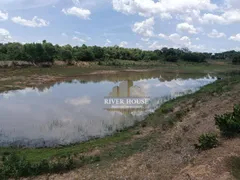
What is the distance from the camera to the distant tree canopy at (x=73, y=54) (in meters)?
57.8

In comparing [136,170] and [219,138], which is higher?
[219,138]

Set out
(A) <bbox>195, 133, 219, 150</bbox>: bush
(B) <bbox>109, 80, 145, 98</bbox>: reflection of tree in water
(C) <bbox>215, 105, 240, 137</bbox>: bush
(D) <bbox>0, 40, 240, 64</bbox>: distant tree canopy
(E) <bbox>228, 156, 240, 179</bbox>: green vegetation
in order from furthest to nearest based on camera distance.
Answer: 1. (D) <bbox>0, 40, 240, 64</bbox>: distant tree canopy
2. (B) <bbox>109, 80, 145, 98</bbox>: reflection of tree in water
3. (C) <bbox>215, 105, 240, 137</bbox>: bush
4. (A) <bbox>195, 133, 219, 150</bbox>: bush
5. (E) <bbox>228, 156, 240, 179</bbox>: green vegetation

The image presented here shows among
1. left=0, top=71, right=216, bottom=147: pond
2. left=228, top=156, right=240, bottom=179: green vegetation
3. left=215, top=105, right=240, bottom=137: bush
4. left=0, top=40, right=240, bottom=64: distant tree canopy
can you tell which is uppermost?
left=0, top=40, right=240, bottom=64: distant tree canopy

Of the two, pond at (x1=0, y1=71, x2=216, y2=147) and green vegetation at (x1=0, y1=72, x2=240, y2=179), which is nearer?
green vegetation at (x1=0, y1=72, x2=240, y2=179)

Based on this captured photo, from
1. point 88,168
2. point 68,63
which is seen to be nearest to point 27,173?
point 88,168

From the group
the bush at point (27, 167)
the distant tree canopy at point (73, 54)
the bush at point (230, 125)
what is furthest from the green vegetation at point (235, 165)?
the distant tree canopy at point (73, 54)

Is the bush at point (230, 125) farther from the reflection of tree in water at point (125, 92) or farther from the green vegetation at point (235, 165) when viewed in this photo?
the reflection of tree in water at point (125, 92)

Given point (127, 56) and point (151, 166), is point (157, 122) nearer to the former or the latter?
point (151, 166)

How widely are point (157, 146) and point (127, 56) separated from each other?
80.8 m

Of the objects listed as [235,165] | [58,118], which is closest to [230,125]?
[235,165]

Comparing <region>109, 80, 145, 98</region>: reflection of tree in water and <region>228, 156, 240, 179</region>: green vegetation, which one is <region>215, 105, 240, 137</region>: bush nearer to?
<region>228, 156, 240, 179</region>: green vegetation

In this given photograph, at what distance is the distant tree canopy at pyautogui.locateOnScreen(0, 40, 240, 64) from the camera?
57781mm

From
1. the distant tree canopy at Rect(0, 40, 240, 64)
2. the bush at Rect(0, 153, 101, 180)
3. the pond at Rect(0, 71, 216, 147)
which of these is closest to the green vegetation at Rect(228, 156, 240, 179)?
the bush at Rect(0, 153, 101, 180)

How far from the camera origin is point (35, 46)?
194ft
